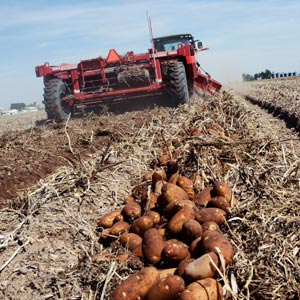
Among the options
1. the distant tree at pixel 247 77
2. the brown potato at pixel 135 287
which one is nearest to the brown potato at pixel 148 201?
the brown potato at pixel 135 287

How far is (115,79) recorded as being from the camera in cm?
1294

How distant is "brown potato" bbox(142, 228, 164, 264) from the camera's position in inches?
125

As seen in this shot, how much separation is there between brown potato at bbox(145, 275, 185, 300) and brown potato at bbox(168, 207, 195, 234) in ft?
2.12

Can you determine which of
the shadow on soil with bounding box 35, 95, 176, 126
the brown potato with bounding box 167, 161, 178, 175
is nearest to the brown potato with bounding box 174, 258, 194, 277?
the brown potato with bounding box 167, 161, 178, 175

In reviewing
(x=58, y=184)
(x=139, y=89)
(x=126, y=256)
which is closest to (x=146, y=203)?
(x=126, y=256)

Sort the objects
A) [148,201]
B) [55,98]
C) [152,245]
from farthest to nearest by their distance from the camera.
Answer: [55,98], [148,201], [152,245]

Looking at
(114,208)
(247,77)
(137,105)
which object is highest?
(247,77)

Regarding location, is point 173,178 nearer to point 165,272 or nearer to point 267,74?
point 165,272

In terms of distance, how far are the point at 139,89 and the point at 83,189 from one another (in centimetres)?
791

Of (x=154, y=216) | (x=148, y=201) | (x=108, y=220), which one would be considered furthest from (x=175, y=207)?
(x=108, y=220)

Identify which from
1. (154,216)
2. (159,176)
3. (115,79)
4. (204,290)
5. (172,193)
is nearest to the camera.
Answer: (204,290)

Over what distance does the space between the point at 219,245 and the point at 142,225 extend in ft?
2.66

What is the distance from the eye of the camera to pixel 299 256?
9.99ft

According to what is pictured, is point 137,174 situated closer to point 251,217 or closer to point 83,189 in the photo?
point 83,189
